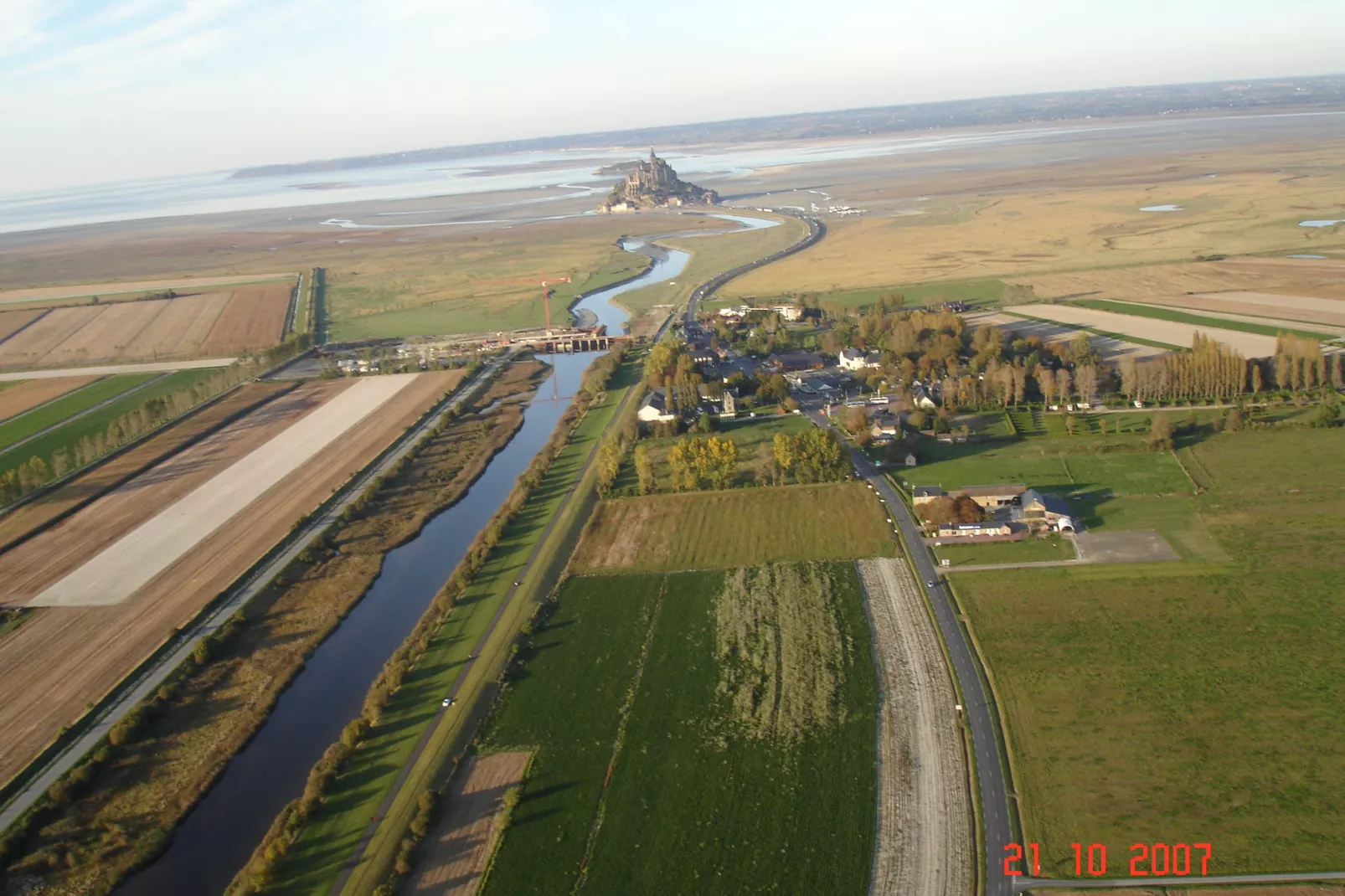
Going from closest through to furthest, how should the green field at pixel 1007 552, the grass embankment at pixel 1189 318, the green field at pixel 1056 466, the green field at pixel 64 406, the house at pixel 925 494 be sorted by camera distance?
the green field at pixel 1007 552 < the house at pixel 925 494 < the green field at pixel 1056 466 < the grass embankment at pixel 1189 318 < the green field at pixel 64 406

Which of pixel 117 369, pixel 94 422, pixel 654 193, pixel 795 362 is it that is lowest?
pixel 795 362

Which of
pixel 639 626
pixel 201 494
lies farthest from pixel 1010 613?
pixel 201 494

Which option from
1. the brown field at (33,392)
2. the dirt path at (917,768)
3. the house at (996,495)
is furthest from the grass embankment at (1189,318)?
the brown field at (33,392)

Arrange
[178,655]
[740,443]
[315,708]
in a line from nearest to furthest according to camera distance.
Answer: [315,708]
[178,655]
[740,443]

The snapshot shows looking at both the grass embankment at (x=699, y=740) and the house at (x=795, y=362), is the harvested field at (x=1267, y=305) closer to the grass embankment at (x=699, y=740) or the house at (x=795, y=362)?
the house at (x=795, y=362)

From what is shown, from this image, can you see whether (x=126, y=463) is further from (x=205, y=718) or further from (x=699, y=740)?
(x=699, y=740)

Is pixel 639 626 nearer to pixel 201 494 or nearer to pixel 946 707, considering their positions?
pixel 946 707

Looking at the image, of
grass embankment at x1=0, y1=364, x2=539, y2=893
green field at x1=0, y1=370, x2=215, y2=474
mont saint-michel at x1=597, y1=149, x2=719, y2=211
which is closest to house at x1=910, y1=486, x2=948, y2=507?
grass embankment at x1=0, y1=364, x2=539, y2=893

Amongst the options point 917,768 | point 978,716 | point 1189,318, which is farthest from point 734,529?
point 1189,318
